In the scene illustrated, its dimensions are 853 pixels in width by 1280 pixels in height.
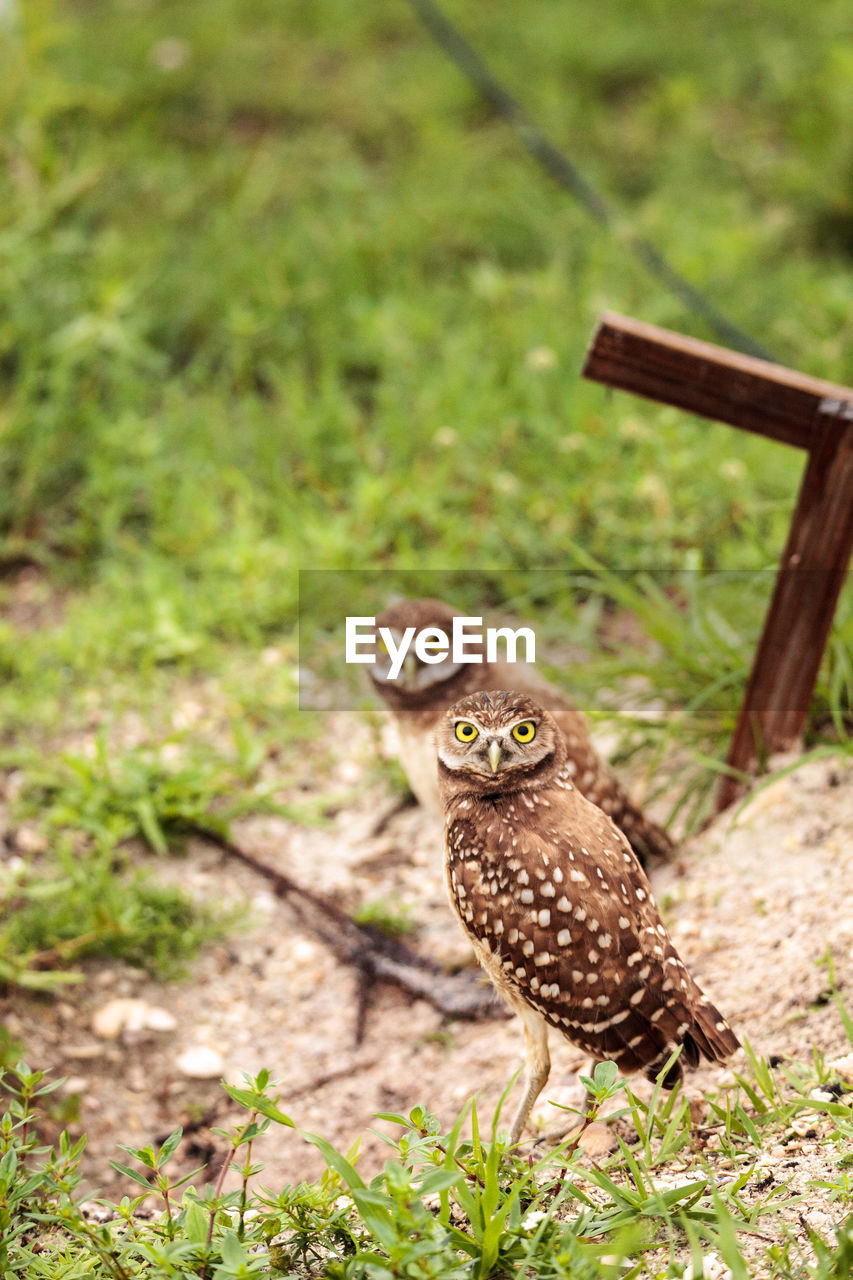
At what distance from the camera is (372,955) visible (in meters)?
3.15

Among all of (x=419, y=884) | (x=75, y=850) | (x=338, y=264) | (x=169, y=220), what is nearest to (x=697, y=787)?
(x=419, y=884)

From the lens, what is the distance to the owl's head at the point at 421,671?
10.1 ft

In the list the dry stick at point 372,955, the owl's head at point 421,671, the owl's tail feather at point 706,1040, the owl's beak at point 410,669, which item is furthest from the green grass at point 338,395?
the owl's beak at point 410,669

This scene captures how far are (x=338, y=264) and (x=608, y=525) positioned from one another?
223 cm

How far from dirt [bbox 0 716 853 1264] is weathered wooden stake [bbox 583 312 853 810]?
41 centimetres

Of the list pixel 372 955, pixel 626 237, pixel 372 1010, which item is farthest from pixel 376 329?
pixel 372 1010

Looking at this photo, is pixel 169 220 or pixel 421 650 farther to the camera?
pixel 169 220

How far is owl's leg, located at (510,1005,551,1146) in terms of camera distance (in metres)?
2.23

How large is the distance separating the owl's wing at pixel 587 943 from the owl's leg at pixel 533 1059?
8 centimetres

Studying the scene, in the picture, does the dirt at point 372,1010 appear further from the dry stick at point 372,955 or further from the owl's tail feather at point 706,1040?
the owl's tail feather at point 706,1040

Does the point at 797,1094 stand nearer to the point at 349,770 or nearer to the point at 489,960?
the point at 489,960

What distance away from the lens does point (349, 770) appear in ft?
12.5

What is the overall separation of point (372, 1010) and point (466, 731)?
45.3 inches

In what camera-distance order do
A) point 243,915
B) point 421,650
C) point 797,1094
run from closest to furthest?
point 797,1094 < point 421,650 < point 243,915
